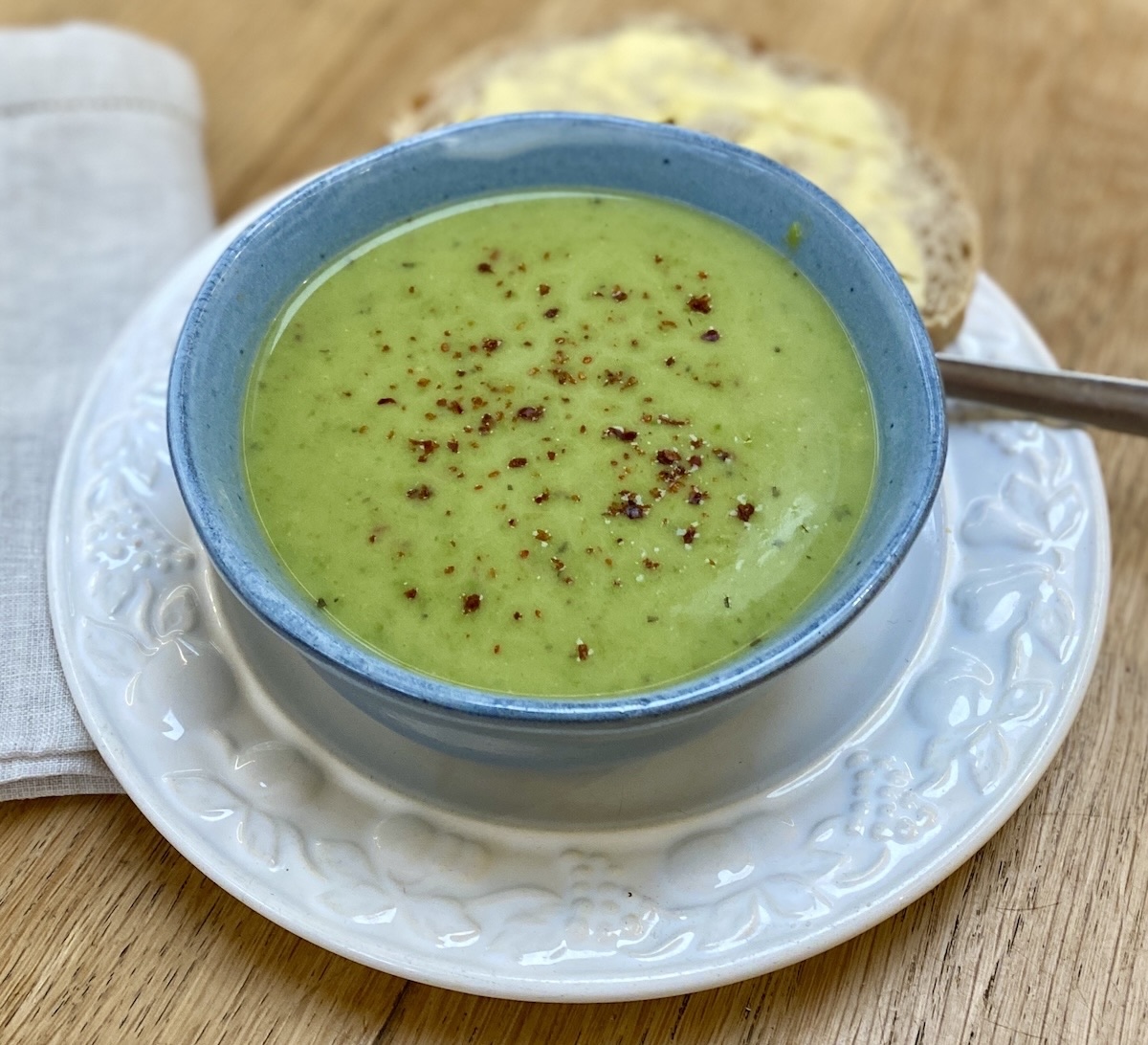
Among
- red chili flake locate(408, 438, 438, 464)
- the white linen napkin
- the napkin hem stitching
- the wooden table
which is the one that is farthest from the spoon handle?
the napkin hem stitching

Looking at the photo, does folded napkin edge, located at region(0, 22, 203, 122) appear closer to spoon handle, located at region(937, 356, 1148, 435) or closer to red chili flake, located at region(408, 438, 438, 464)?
red chili flake, located at region(408, 438, 438, 464)

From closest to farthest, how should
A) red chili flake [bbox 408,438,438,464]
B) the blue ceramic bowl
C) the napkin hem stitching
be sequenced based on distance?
1. the blue ceramic bowl
2. red chili flake [bbox 408,438,438,464]
3. the napkin hem stitching

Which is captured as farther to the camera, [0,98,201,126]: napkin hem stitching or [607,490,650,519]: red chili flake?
[0,98,201,126]: napkin hem stitching

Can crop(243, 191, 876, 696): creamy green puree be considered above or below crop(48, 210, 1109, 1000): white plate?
above

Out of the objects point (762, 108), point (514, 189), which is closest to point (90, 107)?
point (514, 189)

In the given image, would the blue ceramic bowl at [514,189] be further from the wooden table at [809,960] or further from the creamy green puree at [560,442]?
the wooden table at [809,960]

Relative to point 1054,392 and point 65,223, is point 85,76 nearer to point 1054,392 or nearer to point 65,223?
point 65,223

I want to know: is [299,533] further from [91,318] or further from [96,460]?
[91,318]

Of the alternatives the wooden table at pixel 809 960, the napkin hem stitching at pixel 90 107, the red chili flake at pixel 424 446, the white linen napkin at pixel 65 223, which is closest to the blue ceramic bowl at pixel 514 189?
the red chili flake at pixel 424 446
